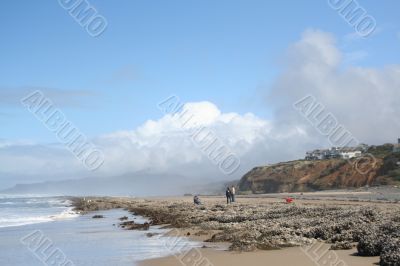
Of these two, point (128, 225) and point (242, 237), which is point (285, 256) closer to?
point (242, 237)

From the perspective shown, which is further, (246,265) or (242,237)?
(242,237)

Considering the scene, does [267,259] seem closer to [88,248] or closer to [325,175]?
[88,248]

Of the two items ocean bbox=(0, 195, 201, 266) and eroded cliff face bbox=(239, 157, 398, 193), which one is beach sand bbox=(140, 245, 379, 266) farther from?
eroded cliff face bbox=(239, 157, 398, 193)

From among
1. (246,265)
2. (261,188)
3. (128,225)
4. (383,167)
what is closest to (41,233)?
(128,225)

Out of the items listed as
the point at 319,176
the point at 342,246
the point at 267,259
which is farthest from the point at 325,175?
the point at 267,259

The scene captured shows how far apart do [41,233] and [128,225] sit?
15.5 feet

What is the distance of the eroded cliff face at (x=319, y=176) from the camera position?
84500 mm

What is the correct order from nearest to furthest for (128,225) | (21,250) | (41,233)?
(21,250) → (41,233) → (128,225)

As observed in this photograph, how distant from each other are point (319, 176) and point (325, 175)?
1.24 meters

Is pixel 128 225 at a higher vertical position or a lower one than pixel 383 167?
lower

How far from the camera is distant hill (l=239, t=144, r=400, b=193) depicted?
271ft

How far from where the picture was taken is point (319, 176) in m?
96.7

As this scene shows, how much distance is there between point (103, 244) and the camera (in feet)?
62.1

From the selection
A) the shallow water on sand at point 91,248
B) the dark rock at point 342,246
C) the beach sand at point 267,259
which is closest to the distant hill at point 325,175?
the shallow water on sand at point 91,248
